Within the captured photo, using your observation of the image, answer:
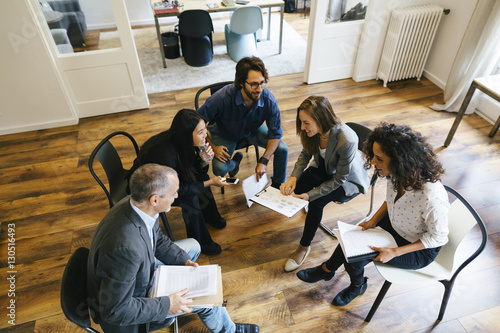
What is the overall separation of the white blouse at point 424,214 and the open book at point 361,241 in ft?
0.37

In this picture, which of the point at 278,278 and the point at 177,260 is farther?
the point at 278,278

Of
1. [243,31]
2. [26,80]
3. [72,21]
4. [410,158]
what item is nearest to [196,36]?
[243,31]

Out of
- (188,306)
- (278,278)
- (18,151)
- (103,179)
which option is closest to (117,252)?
(188,306)

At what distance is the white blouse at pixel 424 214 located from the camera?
1743 mm

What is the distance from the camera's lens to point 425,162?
1.75 metres

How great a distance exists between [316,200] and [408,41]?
2.95 meters

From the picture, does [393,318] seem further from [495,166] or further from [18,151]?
[18,151]

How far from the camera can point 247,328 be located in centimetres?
216

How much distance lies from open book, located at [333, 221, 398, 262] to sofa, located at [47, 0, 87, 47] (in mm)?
3369

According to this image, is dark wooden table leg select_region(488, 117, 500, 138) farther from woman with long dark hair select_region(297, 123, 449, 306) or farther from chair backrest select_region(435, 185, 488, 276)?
woman with long dark hair select_region(297, 123, 449, 306)

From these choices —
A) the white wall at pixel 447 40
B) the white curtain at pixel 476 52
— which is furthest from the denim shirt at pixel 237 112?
the white wall at pixel 447 40

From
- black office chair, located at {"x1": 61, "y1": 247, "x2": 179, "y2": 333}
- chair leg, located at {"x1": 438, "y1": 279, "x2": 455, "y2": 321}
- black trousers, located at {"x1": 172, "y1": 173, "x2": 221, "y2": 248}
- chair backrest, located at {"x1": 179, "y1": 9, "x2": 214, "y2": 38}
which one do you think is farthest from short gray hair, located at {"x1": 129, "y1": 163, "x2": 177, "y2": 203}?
chair backrest, located at {"x1": 179, "y1": 9, "x2": 214, "y2": 38}

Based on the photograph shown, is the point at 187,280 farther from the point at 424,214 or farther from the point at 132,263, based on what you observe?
the point at 424,214

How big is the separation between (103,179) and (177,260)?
5.73 feet
